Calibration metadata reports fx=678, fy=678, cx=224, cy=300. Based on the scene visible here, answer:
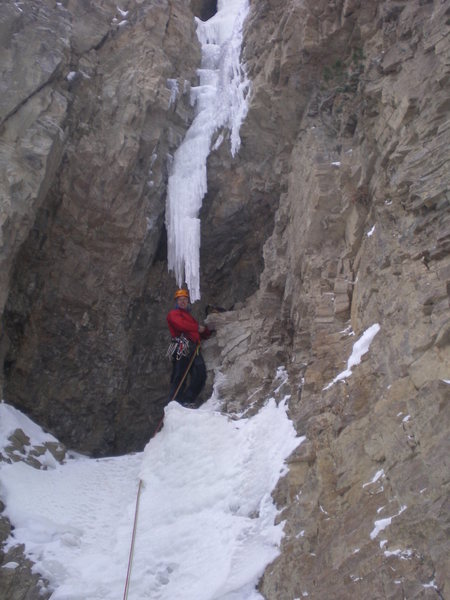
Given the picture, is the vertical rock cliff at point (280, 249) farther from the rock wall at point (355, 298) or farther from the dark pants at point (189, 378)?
the dark pants at point (189, 378)

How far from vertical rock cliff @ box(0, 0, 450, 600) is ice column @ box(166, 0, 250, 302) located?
223 millimetres

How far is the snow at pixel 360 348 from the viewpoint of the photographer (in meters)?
6.16

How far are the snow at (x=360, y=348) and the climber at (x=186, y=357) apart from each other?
3819mm

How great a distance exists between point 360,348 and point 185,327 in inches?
169

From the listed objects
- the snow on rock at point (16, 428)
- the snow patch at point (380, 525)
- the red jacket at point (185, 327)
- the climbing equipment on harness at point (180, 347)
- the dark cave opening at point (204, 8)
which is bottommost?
the snow patch at point (380, 525)

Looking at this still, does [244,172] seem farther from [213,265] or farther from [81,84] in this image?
[81,84]

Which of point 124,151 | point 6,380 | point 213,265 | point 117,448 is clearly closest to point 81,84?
point 124,151

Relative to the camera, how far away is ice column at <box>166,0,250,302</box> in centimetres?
1101

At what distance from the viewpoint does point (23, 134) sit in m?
9.31

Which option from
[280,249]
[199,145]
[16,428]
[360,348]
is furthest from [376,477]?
[199,145]

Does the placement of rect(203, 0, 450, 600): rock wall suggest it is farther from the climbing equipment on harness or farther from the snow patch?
the climbing equipment on harness

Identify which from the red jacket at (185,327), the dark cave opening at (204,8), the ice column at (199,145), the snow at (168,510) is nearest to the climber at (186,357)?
the red jacket at (185,327)

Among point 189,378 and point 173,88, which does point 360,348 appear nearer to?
point 189,378

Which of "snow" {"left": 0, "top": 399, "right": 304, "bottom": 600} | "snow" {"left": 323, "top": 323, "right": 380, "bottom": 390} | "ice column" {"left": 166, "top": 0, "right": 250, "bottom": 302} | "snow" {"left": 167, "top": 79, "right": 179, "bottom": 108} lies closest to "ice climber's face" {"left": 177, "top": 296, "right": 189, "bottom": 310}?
"ice column" {"left": 166, "top": 0, "right": 250, "bottom": 302}
